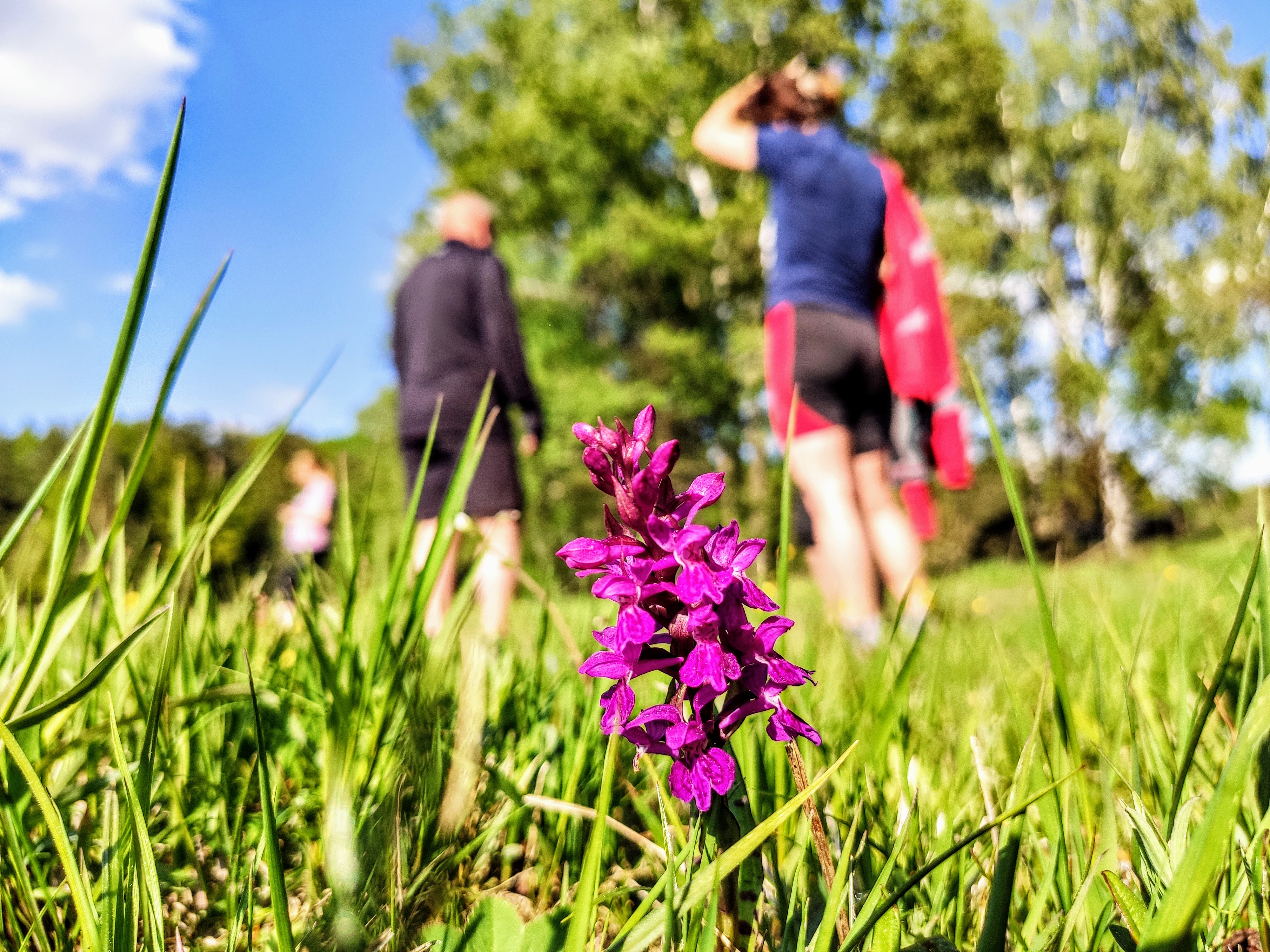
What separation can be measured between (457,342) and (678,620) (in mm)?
3584

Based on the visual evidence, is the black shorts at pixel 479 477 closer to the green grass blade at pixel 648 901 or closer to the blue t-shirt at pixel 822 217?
the blue t-shirt at pixel 822 217

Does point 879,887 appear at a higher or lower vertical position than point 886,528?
lower

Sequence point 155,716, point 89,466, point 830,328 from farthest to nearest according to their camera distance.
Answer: point 830,328 < point 89,466 < point 155,716

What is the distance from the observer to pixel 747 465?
21953 mm

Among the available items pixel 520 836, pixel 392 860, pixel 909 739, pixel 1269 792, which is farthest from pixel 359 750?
pixel 1269 792

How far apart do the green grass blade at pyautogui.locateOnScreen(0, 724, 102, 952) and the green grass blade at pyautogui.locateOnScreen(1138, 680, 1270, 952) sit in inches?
26.9

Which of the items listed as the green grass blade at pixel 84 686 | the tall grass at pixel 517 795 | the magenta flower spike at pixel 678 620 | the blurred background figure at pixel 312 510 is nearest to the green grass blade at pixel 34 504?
the tall grass at pixel 517 795

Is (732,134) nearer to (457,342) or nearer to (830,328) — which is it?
(830,328)

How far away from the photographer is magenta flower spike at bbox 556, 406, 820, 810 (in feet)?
1.96

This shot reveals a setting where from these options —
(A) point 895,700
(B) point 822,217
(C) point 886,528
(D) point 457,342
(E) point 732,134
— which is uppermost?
(E) point 732,134

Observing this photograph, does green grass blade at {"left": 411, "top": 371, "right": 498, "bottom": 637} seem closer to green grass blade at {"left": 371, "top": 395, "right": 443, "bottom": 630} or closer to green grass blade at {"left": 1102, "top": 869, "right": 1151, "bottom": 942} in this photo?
green grass blade at {"left": 371, "top": 395, "right": 443, "bottom": 630}

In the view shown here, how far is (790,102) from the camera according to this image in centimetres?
357

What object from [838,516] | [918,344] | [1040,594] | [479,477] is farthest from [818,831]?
[479,477]

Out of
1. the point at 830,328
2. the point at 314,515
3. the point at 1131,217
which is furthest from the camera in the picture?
the point at 1131,217
